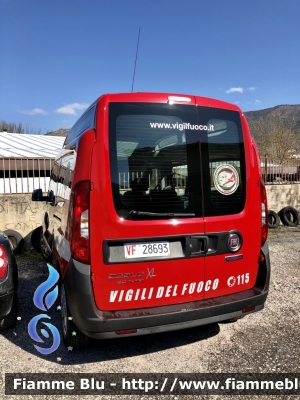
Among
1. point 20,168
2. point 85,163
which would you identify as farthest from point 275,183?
point 85,163

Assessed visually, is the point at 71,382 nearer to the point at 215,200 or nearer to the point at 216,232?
the point at 216,232

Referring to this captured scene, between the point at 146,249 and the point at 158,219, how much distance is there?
0.26 m

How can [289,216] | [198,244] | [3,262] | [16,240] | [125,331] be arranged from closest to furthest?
[125,331], [198,244], [3,262], [16,240], [289,216]

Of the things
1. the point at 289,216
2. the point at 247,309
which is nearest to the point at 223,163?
the point at 247,309

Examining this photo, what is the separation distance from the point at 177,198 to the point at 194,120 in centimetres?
70

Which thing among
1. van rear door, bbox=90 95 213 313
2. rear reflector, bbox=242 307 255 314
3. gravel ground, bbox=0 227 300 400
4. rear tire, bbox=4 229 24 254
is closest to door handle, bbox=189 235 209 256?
van rear door, bbox=90 95 213 313

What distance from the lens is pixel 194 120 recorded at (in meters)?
2.61

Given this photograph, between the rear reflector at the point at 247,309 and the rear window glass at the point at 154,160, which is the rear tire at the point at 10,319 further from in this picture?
the rear reflector at the point at 247,309

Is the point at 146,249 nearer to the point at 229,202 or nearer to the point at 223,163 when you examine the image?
the point at 229,202

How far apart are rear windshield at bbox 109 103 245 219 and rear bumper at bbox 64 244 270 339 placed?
0.67 meters

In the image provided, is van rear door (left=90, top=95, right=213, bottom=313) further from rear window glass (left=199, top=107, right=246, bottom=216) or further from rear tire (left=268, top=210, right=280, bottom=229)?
rear tire (left=268, top=210, right=280, bottom=229)

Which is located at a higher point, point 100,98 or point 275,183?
point 100,98

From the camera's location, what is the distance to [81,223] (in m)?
2.35

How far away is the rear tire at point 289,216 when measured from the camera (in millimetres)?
10156
